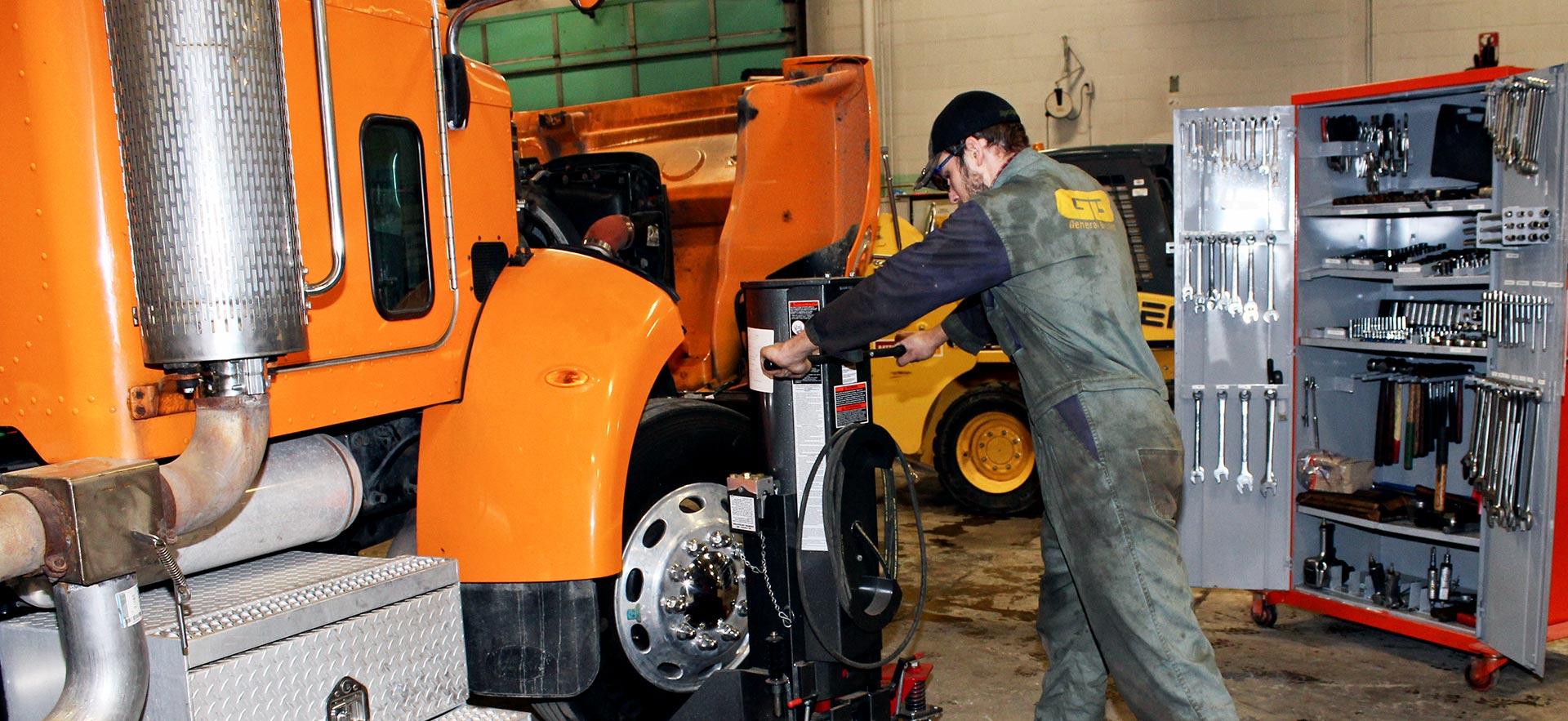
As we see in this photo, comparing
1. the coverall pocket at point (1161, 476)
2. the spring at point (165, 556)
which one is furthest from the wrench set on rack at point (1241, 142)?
the spring at point (165, 556)

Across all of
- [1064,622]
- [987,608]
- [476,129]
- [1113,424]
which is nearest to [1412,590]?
[987,608]

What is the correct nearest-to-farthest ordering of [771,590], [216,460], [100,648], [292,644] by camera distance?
[100,648], [216,460], [292,644], [771,590]

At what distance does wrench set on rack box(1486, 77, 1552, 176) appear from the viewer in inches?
161

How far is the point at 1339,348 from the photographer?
4.99 m

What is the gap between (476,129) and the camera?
3.12m

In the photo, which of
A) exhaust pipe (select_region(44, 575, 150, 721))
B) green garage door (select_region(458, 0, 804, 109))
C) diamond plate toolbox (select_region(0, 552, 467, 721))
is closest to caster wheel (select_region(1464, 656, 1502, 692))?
diamond plate toolbox (select_region(0, 552, 467, 721))

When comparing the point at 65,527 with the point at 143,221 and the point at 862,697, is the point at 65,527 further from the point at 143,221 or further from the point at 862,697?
the point at 862,697

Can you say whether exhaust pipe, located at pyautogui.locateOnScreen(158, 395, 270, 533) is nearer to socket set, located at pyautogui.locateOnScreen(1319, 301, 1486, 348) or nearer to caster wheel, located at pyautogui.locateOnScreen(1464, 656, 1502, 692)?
caster wheel, located at pyautogui.locateOnScreen(1464, 656, 1502, 692)

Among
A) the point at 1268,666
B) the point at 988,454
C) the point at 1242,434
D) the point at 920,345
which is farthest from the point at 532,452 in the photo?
the point at 988,454

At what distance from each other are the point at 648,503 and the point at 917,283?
3.15 ft

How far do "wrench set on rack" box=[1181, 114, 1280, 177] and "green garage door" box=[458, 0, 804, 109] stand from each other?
7.15m

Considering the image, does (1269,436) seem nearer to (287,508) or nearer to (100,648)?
(287,508)

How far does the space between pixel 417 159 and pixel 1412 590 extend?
13.5 feet

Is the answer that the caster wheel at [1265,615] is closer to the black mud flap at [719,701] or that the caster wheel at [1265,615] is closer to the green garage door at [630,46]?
the black mud flap at [719,701]
